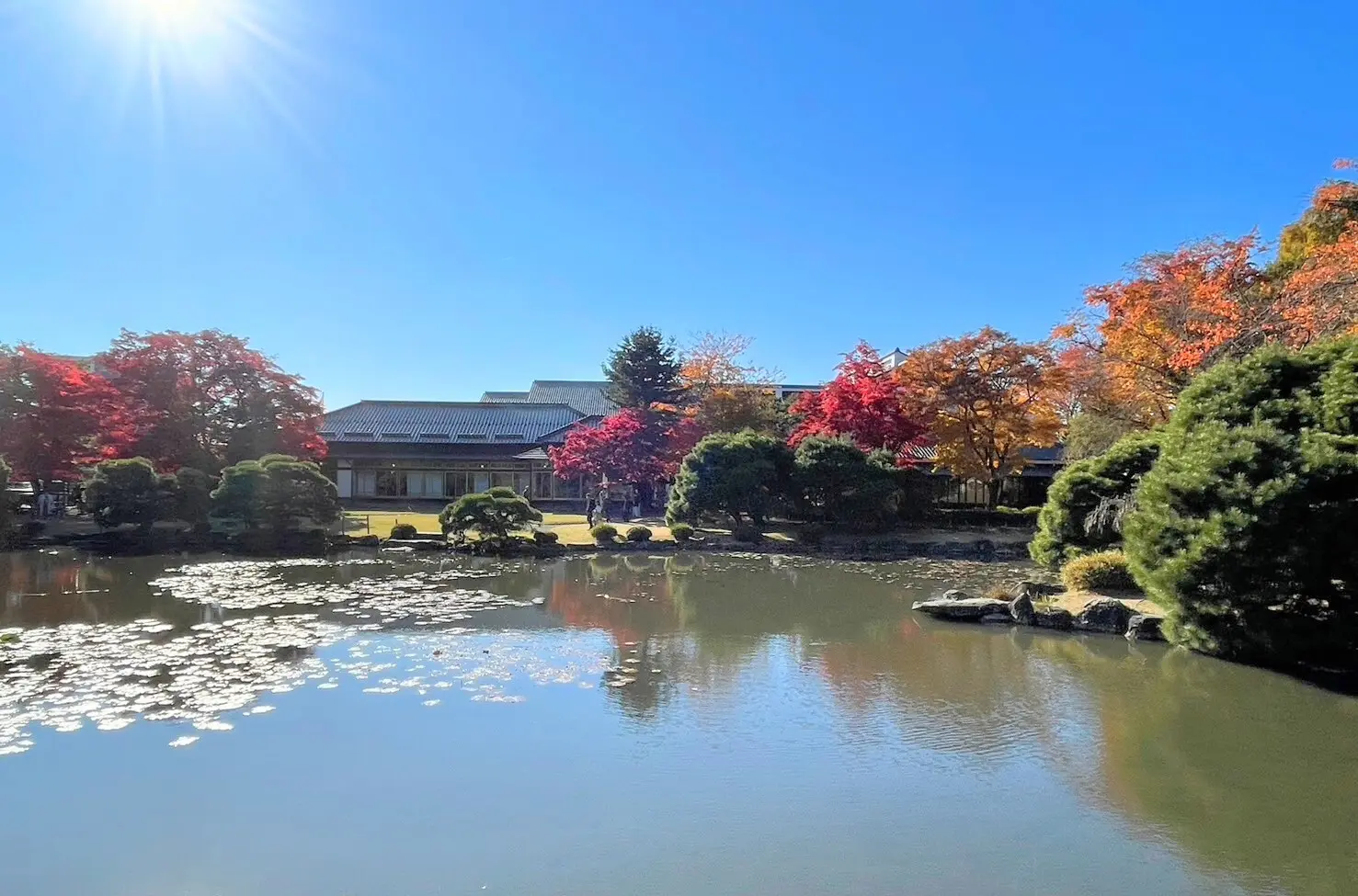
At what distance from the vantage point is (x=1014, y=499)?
26062 millimetres

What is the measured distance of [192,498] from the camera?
1825 cm

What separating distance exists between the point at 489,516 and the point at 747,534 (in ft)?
19.4

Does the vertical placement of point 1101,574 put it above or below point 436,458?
below

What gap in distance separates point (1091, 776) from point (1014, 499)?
2214 centimetres

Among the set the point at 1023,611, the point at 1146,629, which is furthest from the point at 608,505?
the point at 1146,629

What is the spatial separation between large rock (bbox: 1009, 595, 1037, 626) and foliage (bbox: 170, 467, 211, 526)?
1611 cm

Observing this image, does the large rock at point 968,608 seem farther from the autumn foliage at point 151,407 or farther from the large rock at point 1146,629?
the autumn foliage at point 151,407

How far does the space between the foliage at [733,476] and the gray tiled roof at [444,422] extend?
12.5 meters

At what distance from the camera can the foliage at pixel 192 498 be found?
18.2 m

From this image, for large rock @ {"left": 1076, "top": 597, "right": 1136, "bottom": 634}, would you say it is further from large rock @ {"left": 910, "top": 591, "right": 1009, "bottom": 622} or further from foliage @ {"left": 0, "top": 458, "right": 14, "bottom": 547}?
foliage @ {"left": 0, "top": 458, "right": 14, "bottom": 547}

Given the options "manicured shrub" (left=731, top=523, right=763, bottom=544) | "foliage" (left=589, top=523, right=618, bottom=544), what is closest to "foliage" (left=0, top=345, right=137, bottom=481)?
"foliage" (left=589, top=523, right=618, bottom=544)

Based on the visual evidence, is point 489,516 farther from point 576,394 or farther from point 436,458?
point 576,394

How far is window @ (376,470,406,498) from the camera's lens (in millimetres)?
29750

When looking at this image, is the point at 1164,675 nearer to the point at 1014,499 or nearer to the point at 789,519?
the point at 789,519
